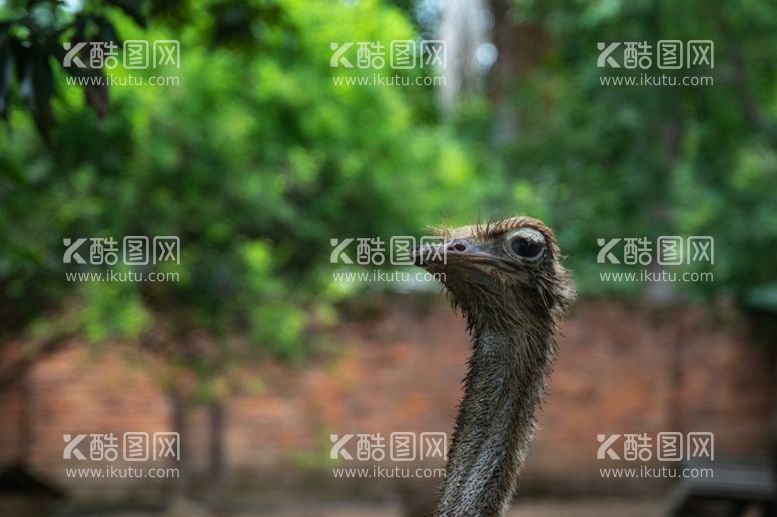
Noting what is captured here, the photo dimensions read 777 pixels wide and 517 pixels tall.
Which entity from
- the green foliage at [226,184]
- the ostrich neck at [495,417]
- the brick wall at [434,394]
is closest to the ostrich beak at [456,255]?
the ostrich neck at [495,417]

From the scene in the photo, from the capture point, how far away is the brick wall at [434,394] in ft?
36.6

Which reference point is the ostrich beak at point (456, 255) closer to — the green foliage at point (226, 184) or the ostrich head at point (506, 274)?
Result: the ostrich head at point (506, 274)

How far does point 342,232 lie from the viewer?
357 inches

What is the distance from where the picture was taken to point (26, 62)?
3.63m

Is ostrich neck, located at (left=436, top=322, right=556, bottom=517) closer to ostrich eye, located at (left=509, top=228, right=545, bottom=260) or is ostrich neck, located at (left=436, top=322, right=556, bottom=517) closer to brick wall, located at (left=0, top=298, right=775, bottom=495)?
ostrich eye, located at (left=509, top=228, right=545, bottom=260)

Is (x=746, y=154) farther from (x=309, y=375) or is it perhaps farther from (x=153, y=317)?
(x=153, y=317)

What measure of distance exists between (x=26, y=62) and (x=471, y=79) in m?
11.0

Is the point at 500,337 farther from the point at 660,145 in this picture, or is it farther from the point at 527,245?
the point at 660,145

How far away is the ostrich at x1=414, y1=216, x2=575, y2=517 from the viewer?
2.63 meters

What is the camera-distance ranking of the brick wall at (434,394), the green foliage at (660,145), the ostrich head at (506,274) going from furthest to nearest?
the green foliage at (660,145) → the brick wall at (434,394) → the ostrich head at (506,274)

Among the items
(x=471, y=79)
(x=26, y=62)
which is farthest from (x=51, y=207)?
Answer: (x=471, y=79)

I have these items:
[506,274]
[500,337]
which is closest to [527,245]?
[506,274]

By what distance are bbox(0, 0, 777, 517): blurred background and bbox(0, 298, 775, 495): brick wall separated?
1.2 inches

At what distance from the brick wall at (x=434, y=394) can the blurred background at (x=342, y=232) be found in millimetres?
29
